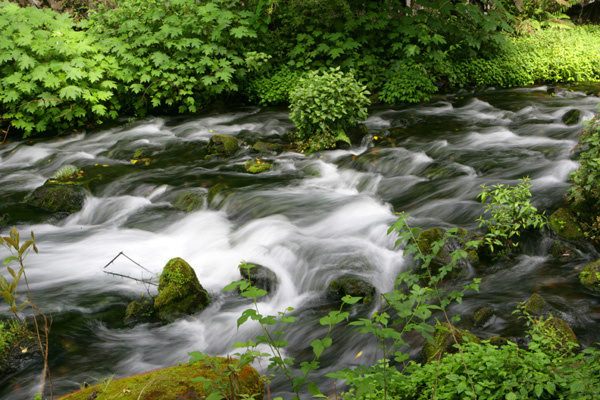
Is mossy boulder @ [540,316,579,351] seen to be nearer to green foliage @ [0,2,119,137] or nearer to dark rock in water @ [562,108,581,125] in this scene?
dark rock in water @ [562,108,581,125]

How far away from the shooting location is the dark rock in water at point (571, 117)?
9186 millimetres

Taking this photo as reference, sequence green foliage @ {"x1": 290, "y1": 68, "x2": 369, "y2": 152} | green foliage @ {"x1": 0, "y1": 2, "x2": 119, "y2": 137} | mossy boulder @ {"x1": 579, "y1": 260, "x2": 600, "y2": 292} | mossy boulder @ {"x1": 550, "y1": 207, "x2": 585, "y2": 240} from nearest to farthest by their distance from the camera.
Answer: mossy boulder @ {"x1": 579, "y1": 260, "x2": 600, "y2": 292} → mossy boulder @ {"x1": 550, "y1": 207, "x2": 585, "y2": 240} → green foliage @ {"x1": 290, "y1": 68, "x2": 369, "y2": 152} → green foliage @ {"x1": 0, "y1": 2, "x2": 119, "y2": 137}

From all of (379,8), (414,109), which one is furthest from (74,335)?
(379,8)

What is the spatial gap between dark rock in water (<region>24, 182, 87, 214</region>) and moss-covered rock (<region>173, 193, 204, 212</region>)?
1.43 metres

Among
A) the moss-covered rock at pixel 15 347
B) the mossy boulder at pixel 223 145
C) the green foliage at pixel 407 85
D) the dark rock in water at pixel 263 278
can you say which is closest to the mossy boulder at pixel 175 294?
the dark rock in water at pixel 263 278

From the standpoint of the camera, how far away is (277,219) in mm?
6680

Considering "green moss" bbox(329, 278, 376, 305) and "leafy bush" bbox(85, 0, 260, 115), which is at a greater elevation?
"leafy bush" bbox(85, 0, 260, 115)

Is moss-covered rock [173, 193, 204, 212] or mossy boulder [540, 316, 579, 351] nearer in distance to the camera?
mossy boulder [540, 316, 579, 351]

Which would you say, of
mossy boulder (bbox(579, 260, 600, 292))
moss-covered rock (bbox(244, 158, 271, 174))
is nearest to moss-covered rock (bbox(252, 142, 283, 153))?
moss-covered rock (bbox(244, 158, 271, 174))

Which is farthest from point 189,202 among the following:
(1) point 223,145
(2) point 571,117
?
(2) point 571,117

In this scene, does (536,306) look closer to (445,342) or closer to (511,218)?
(445,342)

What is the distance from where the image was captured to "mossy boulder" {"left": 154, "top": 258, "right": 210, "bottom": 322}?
4.84 meters

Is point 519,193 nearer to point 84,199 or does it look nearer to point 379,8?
point 84,199

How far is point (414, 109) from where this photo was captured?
11.1m
